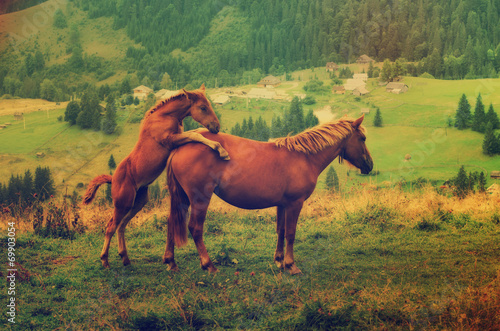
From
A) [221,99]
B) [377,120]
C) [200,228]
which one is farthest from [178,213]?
[221,99]

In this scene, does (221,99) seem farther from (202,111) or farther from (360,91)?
(202,111)

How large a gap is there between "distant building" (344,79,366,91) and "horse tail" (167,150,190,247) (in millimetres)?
79708

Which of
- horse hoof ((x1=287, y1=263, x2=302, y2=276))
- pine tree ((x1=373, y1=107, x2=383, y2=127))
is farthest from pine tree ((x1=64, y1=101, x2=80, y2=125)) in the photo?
horse hoof ((x1=287, y1=263, x2=302, y2=276))

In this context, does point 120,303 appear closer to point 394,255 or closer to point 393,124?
point 394,255

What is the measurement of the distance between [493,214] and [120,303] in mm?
7065

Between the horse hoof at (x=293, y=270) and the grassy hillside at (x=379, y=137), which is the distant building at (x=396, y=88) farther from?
the horse hoof at (x=293, y=270)

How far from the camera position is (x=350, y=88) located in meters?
83.4

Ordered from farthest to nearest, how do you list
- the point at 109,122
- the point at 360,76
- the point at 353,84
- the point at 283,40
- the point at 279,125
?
the point at 283,40 → the point at 360,76 → the point at 353,84 → the point at 109,122 → the point at 279,125

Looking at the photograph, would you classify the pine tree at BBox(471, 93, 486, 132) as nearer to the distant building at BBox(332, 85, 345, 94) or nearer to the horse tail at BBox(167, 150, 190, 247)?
the distant building at BBox(332, 85, 345, 94)

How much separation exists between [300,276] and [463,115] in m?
62.8

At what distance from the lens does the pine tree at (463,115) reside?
196 feet

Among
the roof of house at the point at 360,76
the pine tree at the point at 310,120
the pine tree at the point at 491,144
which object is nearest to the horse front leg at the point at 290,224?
the pine tree at the point at 491,144

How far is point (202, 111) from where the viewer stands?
258 inches

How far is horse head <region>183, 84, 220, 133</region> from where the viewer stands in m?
6.52
